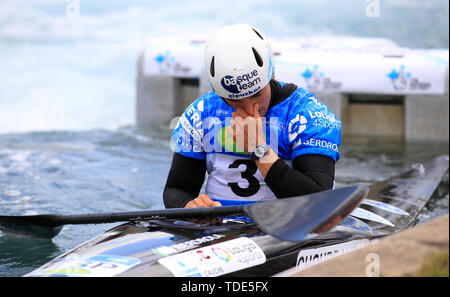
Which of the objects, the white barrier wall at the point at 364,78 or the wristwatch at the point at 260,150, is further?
the white barrier wall at the point at 364,78

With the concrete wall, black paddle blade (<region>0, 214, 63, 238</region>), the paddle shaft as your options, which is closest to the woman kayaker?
the paddle shaft

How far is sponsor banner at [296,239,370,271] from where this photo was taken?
2.75 m

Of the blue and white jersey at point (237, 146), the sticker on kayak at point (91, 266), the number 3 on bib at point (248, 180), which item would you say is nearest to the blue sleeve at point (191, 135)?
the blue and white jersey at point (237, 146)

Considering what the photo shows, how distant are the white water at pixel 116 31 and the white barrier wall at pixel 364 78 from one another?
18.7 ft

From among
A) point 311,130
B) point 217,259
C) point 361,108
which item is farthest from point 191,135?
point 361,108

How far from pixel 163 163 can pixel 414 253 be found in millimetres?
4039

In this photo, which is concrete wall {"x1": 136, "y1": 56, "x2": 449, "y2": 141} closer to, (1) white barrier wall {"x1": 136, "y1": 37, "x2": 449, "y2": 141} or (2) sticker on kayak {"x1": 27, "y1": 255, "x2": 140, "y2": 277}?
(1) white barrier wall {"x1": 136, "y1": 37, "x2": 449, "y2": 141}

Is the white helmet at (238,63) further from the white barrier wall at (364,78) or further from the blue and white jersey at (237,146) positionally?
the white barrier wall at (364,78)

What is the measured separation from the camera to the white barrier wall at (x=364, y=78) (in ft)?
22.4

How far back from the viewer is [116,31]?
2091 centimetres

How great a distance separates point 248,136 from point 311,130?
287mm

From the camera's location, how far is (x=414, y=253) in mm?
2264

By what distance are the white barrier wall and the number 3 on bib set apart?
3940 mm
